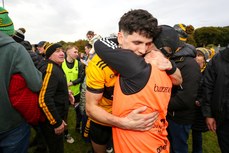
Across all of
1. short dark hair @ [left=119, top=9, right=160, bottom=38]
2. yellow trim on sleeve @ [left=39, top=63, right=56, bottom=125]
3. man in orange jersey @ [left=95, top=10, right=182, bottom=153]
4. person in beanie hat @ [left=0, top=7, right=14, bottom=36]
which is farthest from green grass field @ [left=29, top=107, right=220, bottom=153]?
short dark hair @ [left=119, top=9, right=160, bottom=38]

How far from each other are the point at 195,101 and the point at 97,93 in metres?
2.13

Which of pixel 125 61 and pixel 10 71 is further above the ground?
pixel 125 61

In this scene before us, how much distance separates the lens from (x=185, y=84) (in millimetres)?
3342

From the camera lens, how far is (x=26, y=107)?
2.53 meters

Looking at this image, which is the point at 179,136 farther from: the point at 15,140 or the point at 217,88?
the point at 15,140

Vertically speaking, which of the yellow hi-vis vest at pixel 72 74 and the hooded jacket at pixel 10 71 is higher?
the hooded jacket at pixel 10 71

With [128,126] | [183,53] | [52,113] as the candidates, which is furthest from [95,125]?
[183,53]

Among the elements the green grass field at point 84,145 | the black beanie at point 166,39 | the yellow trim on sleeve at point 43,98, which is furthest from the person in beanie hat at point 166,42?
the green grass field at point 84,145

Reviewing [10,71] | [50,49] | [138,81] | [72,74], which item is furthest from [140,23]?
[72,74]

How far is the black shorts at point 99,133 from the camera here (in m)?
2.76

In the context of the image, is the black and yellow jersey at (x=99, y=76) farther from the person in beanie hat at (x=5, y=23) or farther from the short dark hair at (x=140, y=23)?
the person in beanie hat at (x=5, y=23)

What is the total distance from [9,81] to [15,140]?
0.76 metres

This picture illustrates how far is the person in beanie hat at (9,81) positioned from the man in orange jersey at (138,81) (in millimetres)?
998

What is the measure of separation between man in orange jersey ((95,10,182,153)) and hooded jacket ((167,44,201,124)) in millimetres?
1453
